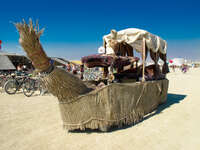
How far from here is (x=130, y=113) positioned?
3771 mm

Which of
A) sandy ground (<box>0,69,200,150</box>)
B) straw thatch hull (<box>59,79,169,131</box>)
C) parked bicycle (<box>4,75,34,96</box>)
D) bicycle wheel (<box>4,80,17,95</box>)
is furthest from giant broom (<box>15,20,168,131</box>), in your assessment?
bicycle wheel (<box>4,80,17,95</box>)

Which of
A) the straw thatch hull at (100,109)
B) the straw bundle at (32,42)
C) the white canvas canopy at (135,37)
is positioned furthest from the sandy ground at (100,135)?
the white canvas canopy at (135,37)

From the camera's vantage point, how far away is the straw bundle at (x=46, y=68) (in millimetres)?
2426

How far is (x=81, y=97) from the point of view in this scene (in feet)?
10.2

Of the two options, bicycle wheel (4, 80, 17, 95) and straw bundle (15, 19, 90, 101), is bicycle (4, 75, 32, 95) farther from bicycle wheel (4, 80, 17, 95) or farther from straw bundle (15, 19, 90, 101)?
straw bundle (15, 19, 90, 101)

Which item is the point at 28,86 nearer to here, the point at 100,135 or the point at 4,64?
the point at 100,135

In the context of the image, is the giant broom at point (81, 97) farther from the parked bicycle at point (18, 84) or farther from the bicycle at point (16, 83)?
the bicycle at point (16, 83)

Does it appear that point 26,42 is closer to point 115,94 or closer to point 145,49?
point 115,94

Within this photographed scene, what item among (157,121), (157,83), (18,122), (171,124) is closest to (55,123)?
(18,122)

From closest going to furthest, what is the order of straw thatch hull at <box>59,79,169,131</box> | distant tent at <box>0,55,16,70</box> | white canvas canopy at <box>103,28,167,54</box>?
straw thatch hull at <box>59,79,169,131</box>, white canvas canopy at <box>103,28,167,54</box>, distant tent at <box>0,55,16,70</box>

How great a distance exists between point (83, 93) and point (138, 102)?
1.81m

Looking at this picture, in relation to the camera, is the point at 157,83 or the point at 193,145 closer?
the point at 193,145

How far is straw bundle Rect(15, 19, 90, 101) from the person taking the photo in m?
2.43

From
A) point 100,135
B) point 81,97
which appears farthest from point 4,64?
point 100,135
